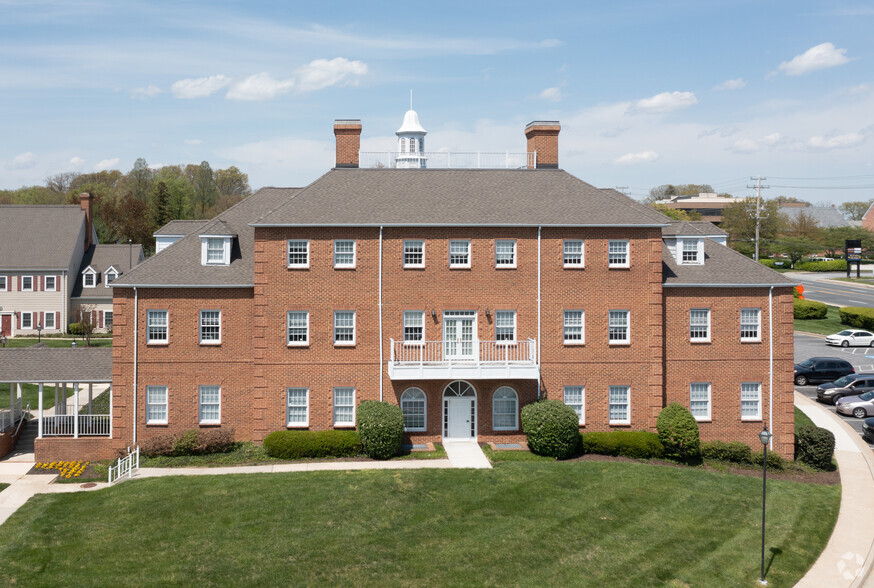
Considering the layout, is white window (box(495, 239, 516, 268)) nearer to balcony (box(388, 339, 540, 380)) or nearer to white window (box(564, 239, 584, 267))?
white window (box(564, 239, 584, 267))

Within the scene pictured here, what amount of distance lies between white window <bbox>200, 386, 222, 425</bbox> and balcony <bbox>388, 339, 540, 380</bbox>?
755 centimetres

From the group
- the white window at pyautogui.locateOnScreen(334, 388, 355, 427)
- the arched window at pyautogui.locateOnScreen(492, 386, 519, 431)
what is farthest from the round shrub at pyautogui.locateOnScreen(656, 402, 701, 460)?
the white window at pyautogui.locateOnScreen(334, 388, 355, 427)

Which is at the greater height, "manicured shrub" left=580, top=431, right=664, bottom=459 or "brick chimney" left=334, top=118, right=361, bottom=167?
"brick chimney" left=334, top=118, right=361, bottom=167

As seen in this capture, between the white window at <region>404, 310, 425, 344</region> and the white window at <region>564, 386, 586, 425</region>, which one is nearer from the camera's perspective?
the white window at <region>404, 310, 425, 344</region>

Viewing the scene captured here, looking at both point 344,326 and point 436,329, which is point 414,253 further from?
point 344,326

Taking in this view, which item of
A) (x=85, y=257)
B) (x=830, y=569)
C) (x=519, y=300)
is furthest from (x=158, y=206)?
(x=830, y=569)

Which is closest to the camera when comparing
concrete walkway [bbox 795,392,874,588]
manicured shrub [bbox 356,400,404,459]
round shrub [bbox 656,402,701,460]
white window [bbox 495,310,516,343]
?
concrete walkway [bbox 795,392,874,588]

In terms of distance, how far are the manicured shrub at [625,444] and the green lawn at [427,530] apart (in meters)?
1.83

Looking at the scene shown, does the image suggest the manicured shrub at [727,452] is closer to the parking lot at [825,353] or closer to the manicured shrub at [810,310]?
the parking lot at [825,353]

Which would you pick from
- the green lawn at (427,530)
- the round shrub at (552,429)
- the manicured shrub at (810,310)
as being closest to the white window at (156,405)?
the green lawn at (427,530)

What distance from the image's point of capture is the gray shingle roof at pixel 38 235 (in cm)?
6130

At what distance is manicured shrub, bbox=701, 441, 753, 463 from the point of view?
29.0 m

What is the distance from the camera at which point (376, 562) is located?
19156mm

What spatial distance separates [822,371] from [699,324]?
691 inches
